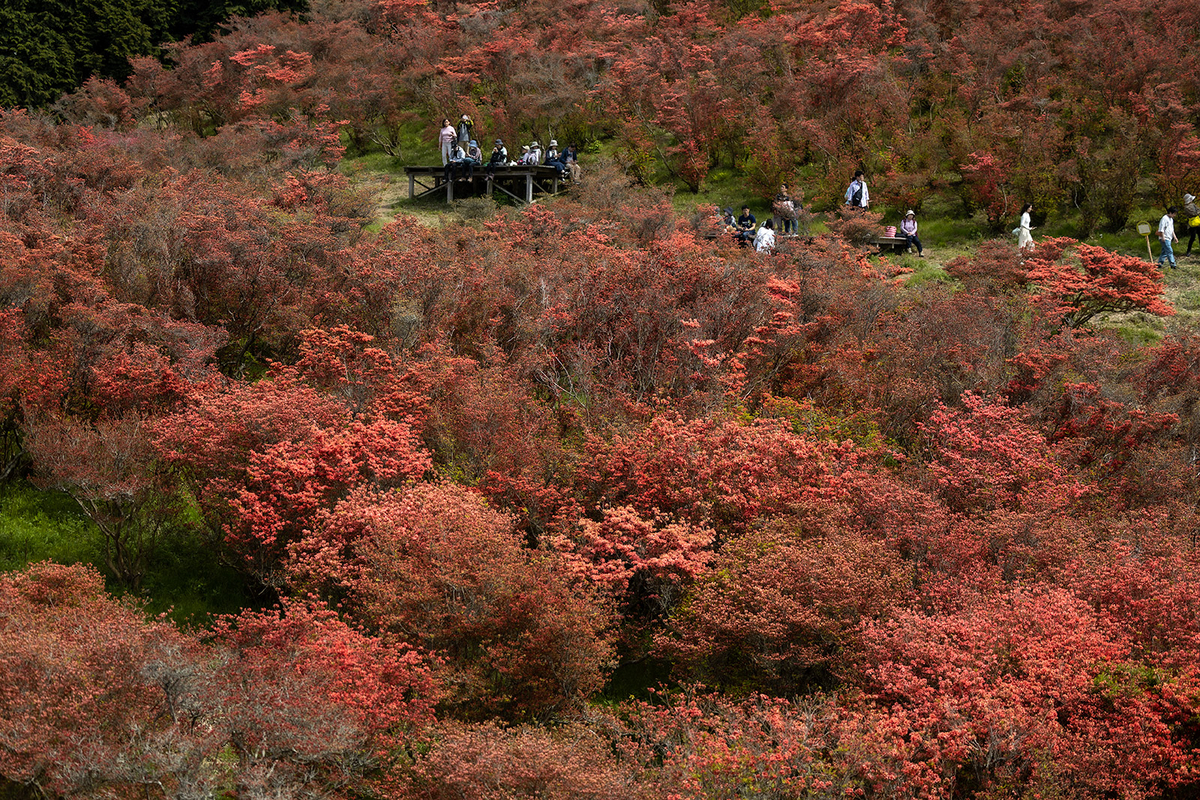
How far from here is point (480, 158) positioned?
25.9 m

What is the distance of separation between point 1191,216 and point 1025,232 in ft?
11.1

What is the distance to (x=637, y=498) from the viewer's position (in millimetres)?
13195

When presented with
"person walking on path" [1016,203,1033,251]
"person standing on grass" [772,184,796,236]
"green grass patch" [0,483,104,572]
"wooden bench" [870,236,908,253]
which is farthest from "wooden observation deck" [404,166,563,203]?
"green grass patch" [0,483,104,572]

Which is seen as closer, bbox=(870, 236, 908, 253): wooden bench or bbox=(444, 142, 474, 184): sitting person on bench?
bbox=(870, 236, 908, 253): wooden bench

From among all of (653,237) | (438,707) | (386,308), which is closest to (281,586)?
(438,707)

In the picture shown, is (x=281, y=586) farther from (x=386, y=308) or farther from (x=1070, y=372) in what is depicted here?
(x=1070, y=372)

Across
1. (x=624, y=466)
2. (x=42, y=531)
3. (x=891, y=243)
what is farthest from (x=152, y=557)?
(x=891, y=243)

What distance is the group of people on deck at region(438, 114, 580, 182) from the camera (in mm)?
25016

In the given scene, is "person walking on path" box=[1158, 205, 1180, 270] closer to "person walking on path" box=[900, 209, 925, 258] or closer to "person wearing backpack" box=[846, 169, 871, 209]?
"person walking on path" box=[900, 209, 925, 258]

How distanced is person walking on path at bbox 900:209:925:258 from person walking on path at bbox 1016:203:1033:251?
1.97 metres

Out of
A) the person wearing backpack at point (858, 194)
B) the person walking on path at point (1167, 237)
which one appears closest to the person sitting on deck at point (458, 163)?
the person wearing backpack at point (858, 194)

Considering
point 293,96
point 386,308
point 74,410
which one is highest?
point 293,96

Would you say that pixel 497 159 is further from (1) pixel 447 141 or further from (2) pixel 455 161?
(1) pixel 447 141

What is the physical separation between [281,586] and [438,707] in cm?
328
